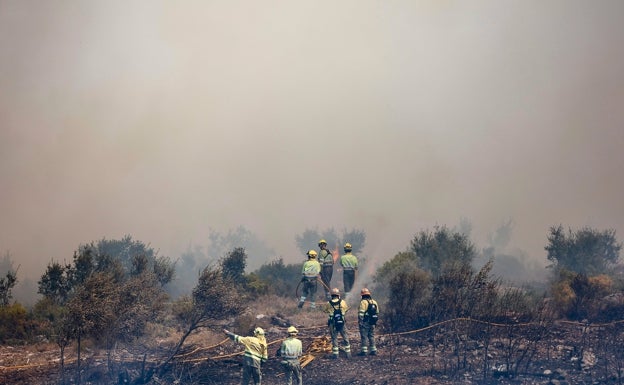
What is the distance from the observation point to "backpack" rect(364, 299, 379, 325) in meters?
16.5

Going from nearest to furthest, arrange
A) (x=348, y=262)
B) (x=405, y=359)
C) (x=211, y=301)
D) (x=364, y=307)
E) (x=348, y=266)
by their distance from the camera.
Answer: (x=211, y=301) → (x=364, y=307) → (x=405, y=359) → (x=348, y=262) → (x=348, y=266)

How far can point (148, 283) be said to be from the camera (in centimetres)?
1655

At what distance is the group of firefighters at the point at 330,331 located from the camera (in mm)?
12953

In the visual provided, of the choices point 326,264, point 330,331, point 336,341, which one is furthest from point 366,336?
point 326,264

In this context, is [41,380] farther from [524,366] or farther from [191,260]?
[191,260]

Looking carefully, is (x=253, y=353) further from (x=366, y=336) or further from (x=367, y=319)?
(x=366, y=336)

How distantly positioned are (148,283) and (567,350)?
13792 mm

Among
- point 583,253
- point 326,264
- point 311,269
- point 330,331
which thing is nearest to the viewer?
point 330,331

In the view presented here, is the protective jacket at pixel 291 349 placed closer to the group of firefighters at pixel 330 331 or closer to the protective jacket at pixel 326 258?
the group of firefighters at pixel 330 331

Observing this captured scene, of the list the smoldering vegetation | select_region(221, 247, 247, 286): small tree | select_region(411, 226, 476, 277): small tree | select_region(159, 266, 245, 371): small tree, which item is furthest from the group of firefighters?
select_region(411, 226, 476, 277): small tree

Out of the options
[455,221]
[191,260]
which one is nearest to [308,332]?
[191,260]

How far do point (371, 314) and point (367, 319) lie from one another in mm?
285

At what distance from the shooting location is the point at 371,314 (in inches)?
650

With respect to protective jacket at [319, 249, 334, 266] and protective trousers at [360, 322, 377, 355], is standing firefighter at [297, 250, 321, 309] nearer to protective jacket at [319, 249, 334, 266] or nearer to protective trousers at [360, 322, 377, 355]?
protective jacket at [319, 249, 334, 266]
